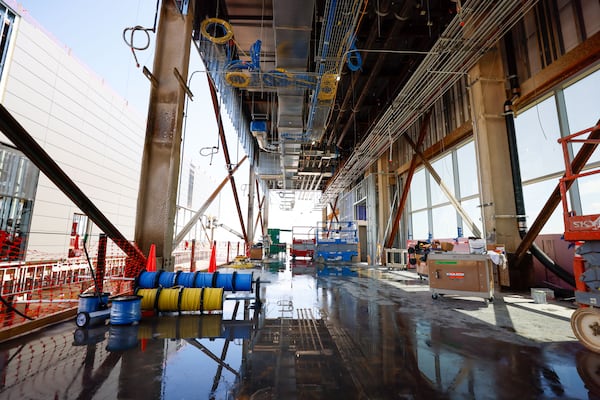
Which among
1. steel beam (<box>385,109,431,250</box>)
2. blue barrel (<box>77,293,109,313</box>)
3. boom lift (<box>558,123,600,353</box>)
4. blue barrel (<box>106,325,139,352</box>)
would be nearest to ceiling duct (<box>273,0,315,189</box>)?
steel beam (<box>385,109,431,250</box>)

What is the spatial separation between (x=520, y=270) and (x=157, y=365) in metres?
8.33

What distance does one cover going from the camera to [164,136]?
6.21 m

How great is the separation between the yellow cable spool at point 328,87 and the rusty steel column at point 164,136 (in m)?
3.63

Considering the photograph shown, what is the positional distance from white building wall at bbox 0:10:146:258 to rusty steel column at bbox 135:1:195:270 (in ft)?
9.91

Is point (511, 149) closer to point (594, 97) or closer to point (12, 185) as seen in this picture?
point (594, 97)

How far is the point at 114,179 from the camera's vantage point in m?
15.0

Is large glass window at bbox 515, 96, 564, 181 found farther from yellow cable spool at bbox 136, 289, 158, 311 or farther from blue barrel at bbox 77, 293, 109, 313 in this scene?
blue barrel at bbox 77, 293, 109, 313

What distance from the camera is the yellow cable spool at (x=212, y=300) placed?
169 inches

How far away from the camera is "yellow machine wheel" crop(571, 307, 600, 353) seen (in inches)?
117

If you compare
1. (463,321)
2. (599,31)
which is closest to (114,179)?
(463,321)

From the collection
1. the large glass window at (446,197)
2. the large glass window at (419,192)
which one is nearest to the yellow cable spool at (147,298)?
the large glass window at (446,197)

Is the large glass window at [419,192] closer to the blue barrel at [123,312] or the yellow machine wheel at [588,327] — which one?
the yellow machine wheel at [588,327]

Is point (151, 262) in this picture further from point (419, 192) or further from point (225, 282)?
point (419, 192)

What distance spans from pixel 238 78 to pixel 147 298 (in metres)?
5.85
